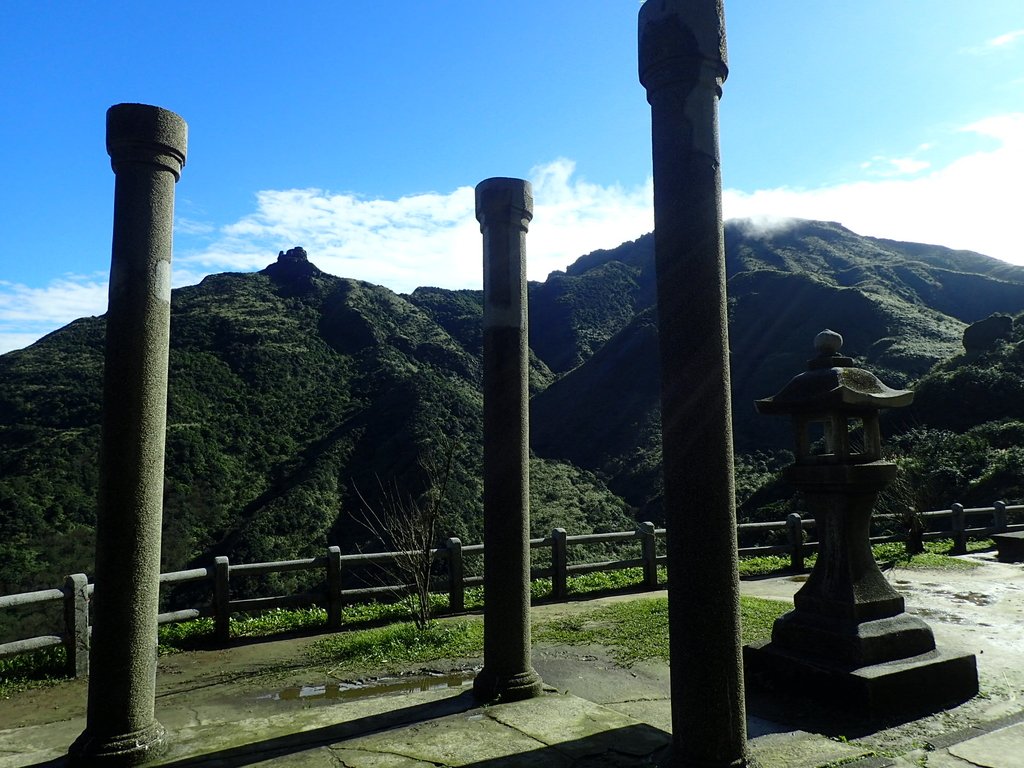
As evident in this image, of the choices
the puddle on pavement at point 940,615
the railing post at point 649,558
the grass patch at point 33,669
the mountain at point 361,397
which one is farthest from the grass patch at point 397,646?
the mountain at point 361,397

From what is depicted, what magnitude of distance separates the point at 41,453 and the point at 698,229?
34.3 metres

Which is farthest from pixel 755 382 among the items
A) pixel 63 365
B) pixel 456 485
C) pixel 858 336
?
pixel 63 365

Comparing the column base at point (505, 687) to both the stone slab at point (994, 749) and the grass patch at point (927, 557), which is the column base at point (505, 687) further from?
the grass patch at point (927, 557)

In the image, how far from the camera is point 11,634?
17609 millimetres

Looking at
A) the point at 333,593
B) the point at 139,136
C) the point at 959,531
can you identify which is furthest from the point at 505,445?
the point at 959,531

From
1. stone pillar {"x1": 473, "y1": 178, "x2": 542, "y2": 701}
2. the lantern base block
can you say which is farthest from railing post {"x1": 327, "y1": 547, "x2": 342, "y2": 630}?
the lantern base block

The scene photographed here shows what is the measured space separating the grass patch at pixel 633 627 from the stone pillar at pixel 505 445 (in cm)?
206

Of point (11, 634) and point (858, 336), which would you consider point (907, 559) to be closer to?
point (11, 634)

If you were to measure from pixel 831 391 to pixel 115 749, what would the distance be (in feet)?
18.3

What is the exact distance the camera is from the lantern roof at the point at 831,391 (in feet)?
18.8

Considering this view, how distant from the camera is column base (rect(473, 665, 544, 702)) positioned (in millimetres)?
4801

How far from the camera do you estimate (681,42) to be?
3.41 meters

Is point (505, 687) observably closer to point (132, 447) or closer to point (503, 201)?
point (132, 447)

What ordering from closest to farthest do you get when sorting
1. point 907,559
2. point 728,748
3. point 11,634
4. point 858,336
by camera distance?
point 728,748 → point 907,559 → point 11,634 → point 858,336
